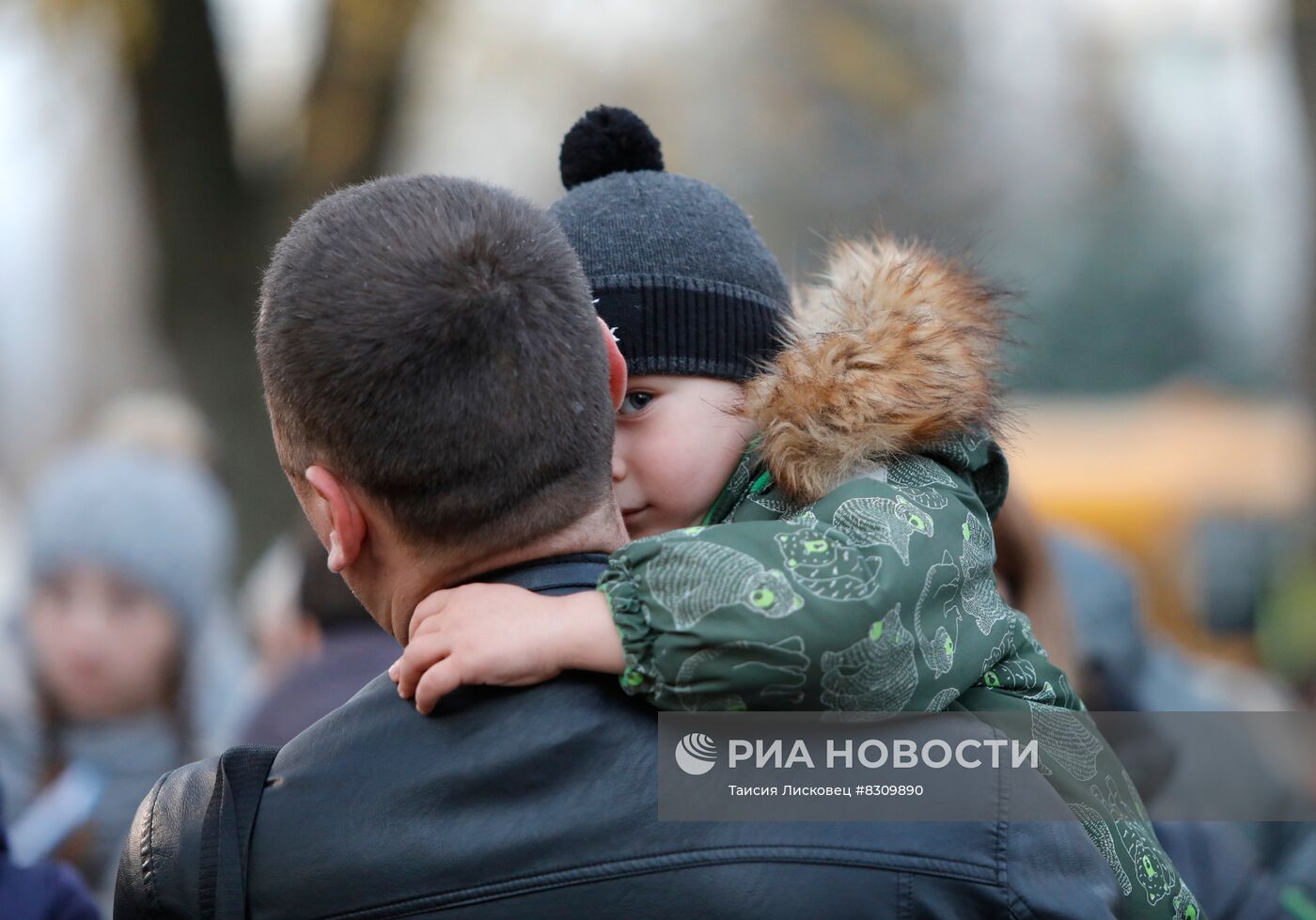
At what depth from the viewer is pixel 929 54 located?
1666 centimetres

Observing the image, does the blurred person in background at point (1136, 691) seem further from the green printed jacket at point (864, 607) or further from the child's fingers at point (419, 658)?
the child's fingers at point (419, 658)

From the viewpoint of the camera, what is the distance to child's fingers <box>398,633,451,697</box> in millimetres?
1541

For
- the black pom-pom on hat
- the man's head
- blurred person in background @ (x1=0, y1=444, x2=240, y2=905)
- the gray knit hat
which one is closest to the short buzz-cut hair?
the man's head

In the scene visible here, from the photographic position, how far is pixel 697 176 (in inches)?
440

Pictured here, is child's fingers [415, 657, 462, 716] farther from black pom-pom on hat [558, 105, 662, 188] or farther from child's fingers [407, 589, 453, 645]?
black pom-pom on hat [558, 105, 662, 188]

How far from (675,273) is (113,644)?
9.78 ft

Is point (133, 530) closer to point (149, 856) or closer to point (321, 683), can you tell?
point (321, 683)

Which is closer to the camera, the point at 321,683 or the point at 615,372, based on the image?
the point at 615,372

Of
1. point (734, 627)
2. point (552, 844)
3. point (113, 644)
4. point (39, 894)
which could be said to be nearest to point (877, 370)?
point (734, 627)

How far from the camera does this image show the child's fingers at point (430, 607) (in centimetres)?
160

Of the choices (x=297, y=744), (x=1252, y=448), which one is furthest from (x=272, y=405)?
(x=1252, y=448)

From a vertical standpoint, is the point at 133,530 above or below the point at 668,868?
below

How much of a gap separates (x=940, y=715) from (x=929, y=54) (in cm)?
1612

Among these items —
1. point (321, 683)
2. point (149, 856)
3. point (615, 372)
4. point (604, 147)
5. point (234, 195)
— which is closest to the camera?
point (149, 856)
